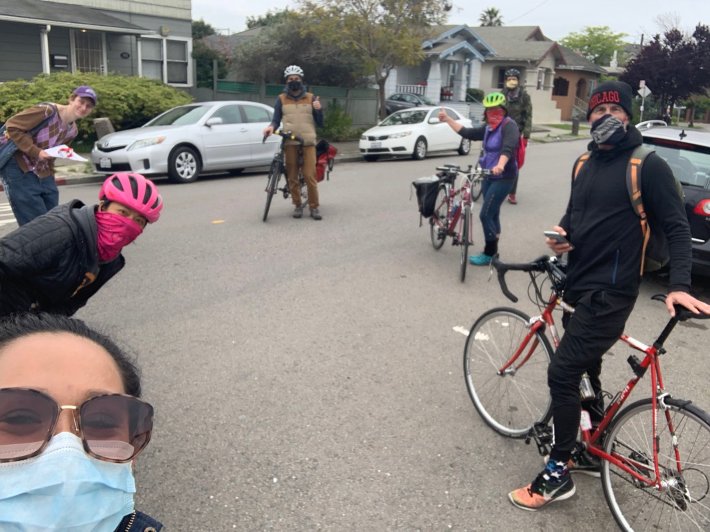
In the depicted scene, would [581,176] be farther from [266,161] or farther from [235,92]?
[235,92]

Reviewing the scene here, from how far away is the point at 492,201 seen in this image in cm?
716

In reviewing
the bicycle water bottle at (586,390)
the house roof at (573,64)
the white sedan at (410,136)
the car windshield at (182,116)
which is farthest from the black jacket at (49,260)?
the house roof at (573,64)

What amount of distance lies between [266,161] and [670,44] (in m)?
37.8

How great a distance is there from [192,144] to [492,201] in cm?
726

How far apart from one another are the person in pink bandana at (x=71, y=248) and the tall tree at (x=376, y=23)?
18.4m

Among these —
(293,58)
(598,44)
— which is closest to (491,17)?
(598,44)

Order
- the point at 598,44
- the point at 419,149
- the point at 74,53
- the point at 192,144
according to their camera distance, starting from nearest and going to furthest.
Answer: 1. the point at 192,144
2. the point at 419,149
3. the point at 74,53
4. the point at 598,44

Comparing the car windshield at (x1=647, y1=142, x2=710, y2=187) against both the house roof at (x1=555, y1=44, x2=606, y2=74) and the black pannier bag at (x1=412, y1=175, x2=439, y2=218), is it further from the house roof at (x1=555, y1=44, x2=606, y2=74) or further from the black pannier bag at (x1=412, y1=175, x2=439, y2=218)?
the house roof at (x1=555, y1=44, x2=606, y2=74)

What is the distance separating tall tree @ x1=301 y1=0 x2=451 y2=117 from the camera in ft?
66.4

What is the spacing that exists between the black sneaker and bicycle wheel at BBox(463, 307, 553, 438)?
0.54 m

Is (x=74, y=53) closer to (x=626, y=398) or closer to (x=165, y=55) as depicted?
(x=165, y=55)

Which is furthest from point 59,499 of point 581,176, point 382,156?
point 382,156

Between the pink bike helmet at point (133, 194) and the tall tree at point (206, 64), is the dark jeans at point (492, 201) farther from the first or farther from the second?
the tall tree at point (206, 64)

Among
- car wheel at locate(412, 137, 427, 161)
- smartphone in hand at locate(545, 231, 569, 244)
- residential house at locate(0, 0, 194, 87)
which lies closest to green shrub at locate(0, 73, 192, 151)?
residential house at locate(0, 0, 194, 87)
